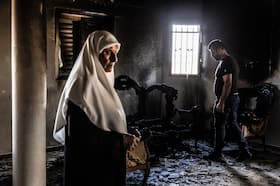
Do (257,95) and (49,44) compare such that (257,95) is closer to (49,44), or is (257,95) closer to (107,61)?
(49,44)

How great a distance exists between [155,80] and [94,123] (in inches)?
174

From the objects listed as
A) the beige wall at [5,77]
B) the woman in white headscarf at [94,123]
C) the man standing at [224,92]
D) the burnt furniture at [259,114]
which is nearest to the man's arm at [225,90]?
the man standing at [224,92]

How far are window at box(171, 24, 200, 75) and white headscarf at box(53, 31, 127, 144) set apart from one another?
4.36m

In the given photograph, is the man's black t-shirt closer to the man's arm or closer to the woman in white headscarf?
the man's arm

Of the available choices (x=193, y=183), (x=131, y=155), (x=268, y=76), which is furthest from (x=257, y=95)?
(x=131, y=155)

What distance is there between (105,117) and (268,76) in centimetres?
400

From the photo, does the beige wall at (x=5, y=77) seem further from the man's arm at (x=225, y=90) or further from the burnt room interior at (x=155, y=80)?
→ the man's arm at (x=225, y=90)

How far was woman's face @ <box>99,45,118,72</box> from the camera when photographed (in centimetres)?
267

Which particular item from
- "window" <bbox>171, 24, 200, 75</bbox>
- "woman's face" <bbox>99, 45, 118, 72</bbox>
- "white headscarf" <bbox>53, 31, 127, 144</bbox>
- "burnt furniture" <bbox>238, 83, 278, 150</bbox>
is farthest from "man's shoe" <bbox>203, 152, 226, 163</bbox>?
"woman's face" <bbox>99, 45, 118, 72</bbox>

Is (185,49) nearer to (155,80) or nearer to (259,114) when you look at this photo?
(155,80)

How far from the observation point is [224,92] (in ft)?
16.3

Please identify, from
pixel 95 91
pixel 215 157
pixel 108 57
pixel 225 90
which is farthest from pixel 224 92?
pixel 95 91

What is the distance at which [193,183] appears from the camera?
14.1ft

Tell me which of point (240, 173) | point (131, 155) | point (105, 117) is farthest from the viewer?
point (240, 173)
